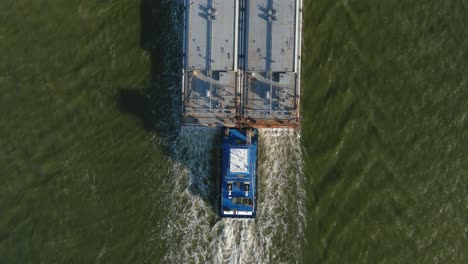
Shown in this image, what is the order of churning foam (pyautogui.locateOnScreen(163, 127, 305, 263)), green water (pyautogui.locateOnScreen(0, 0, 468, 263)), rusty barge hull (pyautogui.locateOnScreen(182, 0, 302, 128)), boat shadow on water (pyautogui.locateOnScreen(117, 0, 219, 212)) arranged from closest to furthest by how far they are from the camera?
rusty barge hull (pyautogui.locateOnScreen(182, 0, 302, 128))
green water (pyautogui.locateOnScreen(0, 0, 468, 263))
churning foam (pyautogui.locateOnScreen(163, 127, 305, 263))
boat shadow on water (pyautogui.locateOnScreen(117, 0, 219, 212))

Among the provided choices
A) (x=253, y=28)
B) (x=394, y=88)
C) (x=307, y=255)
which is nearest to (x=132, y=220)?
(x=307, y=255)

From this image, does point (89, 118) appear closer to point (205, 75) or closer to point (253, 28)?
point (205, 75)

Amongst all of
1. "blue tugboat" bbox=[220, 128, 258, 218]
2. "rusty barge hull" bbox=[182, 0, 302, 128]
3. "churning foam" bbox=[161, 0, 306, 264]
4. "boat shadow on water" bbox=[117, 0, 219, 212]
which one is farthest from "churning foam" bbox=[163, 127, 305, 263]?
"rusty barge hull" bbox=[182, 0, 302, 128]

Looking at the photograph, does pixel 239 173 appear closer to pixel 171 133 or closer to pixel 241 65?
pixel 171 133

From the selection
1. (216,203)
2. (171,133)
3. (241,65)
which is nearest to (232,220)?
(216,203)

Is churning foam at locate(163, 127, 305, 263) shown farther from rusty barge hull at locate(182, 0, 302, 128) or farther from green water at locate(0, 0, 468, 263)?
rusty barge hull at locate(182, 0, 302, 128)

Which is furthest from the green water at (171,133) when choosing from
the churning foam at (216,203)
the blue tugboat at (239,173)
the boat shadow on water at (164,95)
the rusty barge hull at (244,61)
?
the rusty barge hull at (244,61)
